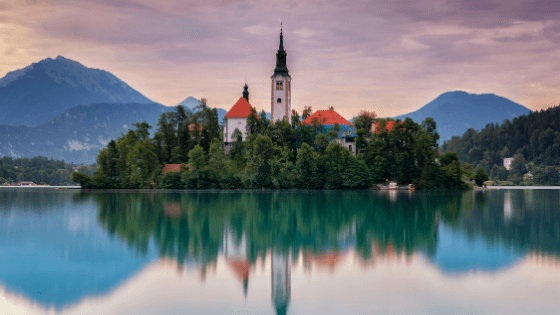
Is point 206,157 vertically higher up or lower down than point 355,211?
Answer: higher up

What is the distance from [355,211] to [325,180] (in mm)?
31115

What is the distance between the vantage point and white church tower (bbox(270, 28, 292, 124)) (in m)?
69.1

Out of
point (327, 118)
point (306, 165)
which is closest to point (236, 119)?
point (327, 118)

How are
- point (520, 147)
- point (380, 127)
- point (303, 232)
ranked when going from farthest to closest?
point (520, 147), point (380, 127), point (303, 232)

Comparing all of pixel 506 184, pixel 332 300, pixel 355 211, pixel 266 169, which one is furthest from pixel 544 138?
pixel 332 300

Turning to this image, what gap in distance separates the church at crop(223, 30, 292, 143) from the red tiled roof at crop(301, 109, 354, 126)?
351cm

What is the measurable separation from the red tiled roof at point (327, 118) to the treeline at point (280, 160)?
42.1 inches

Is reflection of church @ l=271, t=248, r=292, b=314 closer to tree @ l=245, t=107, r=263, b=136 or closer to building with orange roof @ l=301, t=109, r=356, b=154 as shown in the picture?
tree @ l=245, t=107, r=263, b=136

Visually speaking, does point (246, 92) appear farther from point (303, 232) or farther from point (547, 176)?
point (547, 176)

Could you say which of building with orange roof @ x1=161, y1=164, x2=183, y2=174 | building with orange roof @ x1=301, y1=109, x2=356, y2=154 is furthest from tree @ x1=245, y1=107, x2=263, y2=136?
building with orange roof @ x1=161, y1=164, x2=183, y2=174

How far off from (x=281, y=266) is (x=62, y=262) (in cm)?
816

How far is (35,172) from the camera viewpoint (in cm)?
11662

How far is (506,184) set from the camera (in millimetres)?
104500

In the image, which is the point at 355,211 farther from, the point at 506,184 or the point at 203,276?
the point at 506,184
